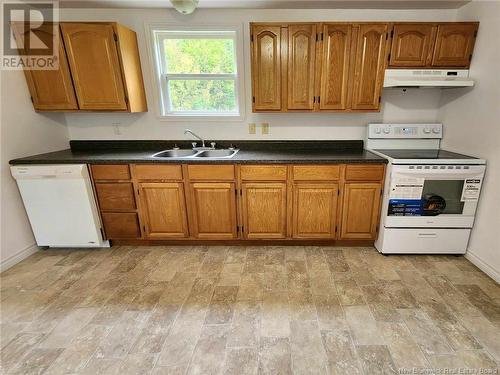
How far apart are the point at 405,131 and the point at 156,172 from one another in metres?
2.61

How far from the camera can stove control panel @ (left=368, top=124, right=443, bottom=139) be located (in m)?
2.66

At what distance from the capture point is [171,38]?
107 inches

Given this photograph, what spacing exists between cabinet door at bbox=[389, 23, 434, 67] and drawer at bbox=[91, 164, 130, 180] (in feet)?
8.92

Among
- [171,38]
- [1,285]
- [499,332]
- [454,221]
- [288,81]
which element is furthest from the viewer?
[171,38]

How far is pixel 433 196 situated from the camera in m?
2.25

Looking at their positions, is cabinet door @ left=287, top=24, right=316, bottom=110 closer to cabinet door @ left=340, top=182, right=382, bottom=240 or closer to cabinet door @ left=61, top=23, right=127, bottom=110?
cabinet door @ left=340, top=182, right=382, bottom=240

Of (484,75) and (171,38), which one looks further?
(171,38)

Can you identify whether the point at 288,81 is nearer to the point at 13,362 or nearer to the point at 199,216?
the point at 199,216

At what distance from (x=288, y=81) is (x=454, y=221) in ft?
6.57

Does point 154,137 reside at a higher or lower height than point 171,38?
lower

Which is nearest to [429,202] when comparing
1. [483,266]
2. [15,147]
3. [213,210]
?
[483,266]

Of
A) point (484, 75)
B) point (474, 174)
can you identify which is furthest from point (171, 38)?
point (474, 174)

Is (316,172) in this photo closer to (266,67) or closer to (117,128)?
(266,67)

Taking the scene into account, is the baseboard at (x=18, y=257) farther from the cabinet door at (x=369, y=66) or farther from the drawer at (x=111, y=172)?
the cabinet door at (x=369, y=66)
